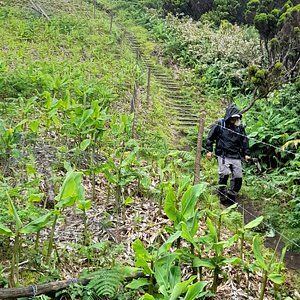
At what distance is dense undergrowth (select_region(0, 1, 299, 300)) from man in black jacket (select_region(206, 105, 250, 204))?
473 mm

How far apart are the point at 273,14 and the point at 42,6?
45.2 feet

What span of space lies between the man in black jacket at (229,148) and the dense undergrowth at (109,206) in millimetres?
473

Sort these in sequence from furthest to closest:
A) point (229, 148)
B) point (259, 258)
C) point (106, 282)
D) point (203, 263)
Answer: point (229, 148) < point (203, 263) < point (259, 258) < point (106, 282)

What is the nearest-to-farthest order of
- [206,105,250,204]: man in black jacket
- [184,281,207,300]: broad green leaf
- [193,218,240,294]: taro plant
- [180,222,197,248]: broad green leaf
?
[184,281,207,300]: broad green leaf, [180,222,197,248]: broad green leaf, [193,218,240,294]: taro plant, [206,105,250,204]: man in black jacket

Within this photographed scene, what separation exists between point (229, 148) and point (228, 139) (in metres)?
0.16

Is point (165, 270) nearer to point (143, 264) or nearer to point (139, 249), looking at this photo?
point (143, 264)

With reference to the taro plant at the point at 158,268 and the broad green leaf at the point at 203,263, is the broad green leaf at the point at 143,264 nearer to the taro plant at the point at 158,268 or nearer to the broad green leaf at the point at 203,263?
the taro plant at the point at 158,268

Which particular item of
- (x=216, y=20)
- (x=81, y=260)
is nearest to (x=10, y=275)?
(x=81, y=260)

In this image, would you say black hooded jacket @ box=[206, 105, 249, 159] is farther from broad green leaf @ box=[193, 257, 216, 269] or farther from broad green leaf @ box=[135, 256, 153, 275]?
broad green leaf @ box=[135, 256, 153, 275]

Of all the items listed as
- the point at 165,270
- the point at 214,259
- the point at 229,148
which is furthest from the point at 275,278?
the point at 229,148

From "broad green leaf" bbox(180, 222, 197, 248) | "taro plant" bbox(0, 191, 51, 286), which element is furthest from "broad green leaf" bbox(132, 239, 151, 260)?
"taro plant" bbox(0, 191, 51, 286)

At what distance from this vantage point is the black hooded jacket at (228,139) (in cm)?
758

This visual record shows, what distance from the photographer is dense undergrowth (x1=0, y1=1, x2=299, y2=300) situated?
4133 mm

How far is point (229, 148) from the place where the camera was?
7.59 m
